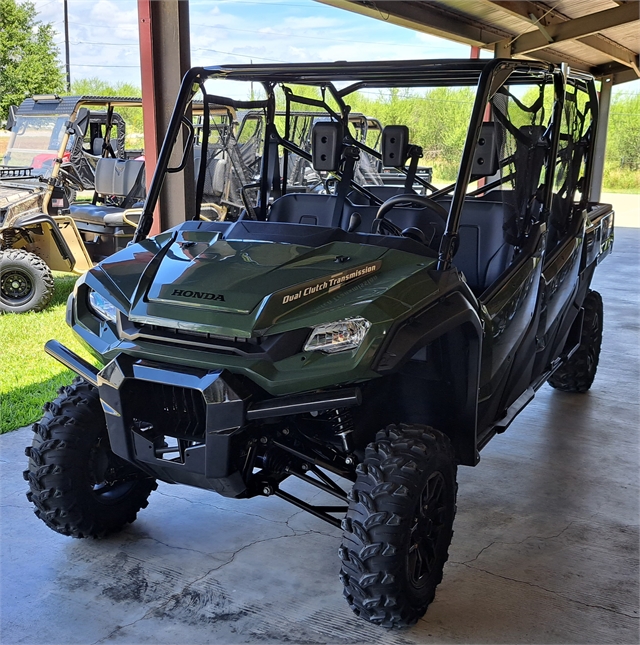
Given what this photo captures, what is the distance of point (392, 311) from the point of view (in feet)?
7.41

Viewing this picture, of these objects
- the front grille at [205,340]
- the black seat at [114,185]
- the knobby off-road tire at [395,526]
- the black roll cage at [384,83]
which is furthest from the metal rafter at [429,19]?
the knobby off-road tire at [395,526]

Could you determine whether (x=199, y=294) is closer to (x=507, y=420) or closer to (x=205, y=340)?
(x=205, y=340)

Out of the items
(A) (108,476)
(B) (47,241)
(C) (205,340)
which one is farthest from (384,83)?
(B) (47,241)

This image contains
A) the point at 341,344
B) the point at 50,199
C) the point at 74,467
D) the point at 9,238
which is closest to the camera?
the point at 341,344

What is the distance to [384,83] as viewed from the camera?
3080 mm

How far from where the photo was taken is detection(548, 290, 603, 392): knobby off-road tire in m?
4.51

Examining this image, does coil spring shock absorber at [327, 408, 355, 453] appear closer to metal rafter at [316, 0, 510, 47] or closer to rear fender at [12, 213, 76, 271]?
rear fender at [12, 213, 76, 271]

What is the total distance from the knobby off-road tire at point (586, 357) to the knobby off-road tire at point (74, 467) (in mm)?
2716

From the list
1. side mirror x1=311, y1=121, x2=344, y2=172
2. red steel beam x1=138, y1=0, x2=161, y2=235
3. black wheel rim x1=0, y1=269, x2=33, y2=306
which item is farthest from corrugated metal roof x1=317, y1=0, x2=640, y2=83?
side mirror x1=311, y1=121, x2=344, y2=172

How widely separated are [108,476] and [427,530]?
1.18 meters

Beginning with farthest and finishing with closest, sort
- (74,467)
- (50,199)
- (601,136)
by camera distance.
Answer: (601,136), (50,199), (74,467)

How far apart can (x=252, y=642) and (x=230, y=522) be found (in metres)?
0.77

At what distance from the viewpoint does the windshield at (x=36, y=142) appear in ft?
23.7

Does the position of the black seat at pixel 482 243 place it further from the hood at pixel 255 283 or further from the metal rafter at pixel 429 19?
the metal rafter at pixel 429 19
